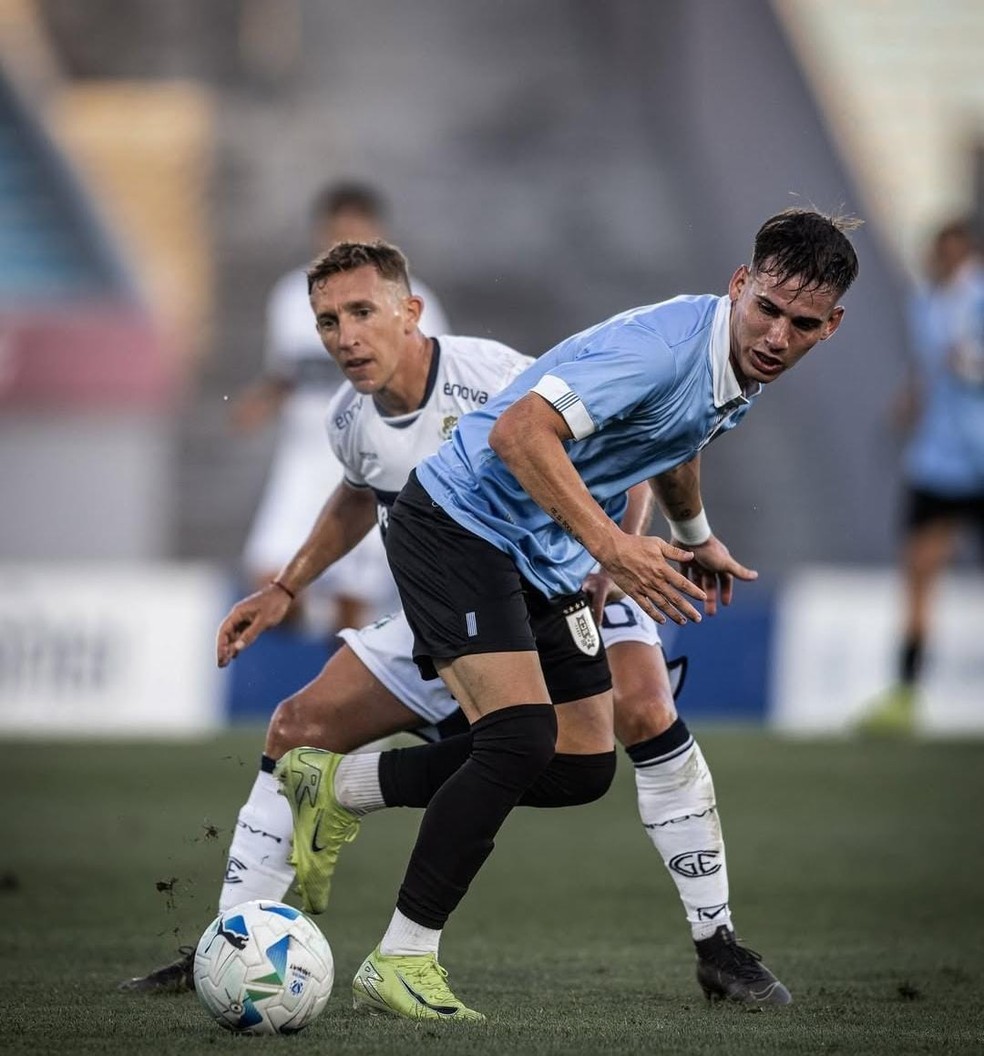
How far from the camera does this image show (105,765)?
387 inches

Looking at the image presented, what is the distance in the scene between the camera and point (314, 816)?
187 inches

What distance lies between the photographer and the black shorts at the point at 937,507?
11.0 meters

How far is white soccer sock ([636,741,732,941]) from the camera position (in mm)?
4863

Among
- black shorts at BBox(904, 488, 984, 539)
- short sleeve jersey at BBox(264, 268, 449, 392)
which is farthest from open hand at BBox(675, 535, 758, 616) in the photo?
black shorts at BBox(904, 488, 984, 539)

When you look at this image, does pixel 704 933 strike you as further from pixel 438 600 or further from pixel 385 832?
pixel 385 832

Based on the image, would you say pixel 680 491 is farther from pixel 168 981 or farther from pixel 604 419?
pixel 168 981

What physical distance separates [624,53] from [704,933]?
601 inches

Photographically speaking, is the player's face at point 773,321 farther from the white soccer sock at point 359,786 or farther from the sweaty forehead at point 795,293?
the white soccer sock at point 359,786

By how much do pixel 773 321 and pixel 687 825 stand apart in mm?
1338

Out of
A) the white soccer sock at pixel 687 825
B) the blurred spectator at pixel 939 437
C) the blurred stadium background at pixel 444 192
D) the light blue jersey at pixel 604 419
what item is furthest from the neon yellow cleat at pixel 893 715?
the light blue jersey at pixel 604 419

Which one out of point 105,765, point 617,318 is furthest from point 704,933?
point 105,765

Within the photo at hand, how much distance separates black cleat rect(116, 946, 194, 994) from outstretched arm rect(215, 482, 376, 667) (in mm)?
787

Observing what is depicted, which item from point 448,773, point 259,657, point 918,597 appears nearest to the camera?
point 448,773

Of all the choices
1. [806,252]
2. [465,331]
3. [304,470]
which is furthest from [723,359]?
[465,331]
